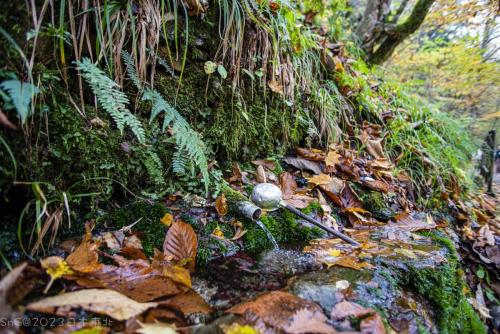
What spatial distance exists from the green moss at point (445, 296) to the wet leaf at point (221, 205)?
106 cm

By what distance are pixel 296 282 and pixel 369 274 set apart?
0.41 metres

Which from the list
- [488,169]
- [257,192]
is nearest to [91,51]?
[257,192]

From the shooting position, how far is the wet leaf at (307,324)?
92cm

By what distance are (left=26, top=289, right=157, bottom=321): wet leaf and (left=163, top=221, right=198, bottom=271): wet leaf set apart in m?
0.44

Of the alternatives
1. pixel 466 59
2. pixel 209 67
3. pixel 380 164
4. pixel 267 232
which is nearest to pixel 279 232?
pixel 267 232

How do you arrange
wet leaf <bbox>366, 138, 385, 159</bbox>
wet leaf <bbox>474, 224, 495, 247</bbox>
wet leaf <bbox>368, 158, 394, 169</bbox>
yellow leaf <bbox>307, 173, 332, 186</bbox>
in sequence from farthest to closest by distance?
wet leaf <bbox>366, 138, 385, 159</bbox>
wet leaf <bbox>368, 158, 394, 169</bbox>
wet leaf <bbox>474, 224, 495, 247</bbox>
yellow leaf <bbox>307, 173, 332, 186</bbox>

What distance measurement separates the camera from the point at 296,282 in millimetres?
1275

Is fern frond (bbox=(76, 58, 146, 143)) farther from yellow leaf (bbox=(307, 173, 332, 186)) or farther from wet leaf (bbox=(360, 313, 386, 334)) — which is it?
yellow leaf (bbox=(307, 173, 332, 186))

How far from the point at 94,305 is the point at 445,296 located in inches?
63.9

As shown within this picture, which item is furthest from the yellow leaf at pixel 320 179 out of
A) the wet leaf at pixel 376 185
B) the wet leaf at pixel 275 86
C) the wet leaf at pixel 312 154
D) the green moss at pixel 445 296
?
the green moss at pixel 445 296

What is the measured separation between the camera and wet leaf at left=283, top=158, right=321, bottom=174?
249 cm

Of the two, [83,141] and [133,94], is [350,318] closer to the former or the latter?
[83,141]

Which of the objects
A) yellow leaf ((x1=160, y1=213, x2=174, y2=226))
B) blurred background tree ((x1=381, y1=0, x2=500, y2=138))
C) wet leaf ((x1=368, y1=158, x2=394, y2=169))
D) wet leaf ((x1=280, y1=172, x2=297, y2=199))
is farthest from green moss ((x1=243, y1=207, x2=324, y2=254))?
blurred background tree ((x1=381, y1=0, x2=500, y2=138))

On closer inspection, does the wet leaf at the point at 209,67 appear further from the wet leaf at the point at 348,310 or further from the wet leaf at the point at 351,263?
the wet leaf at the point at 348,310
